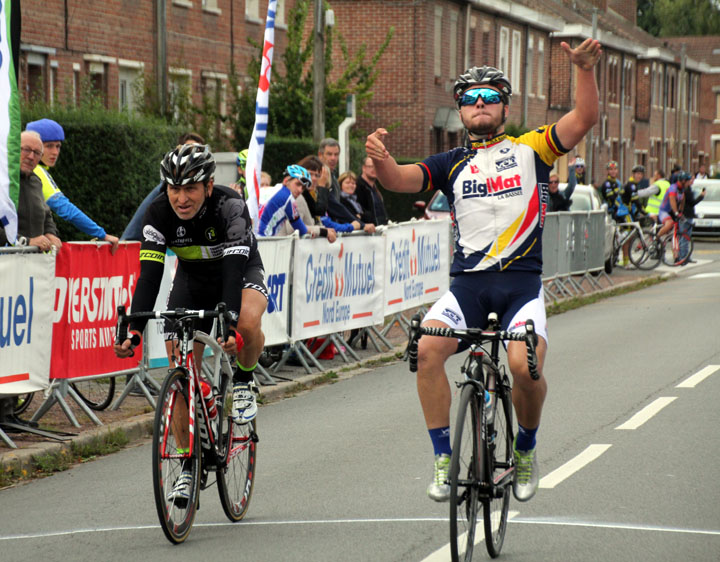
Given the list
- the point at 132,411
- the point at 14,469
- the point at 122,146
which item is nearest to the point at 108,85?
the point at 122,146

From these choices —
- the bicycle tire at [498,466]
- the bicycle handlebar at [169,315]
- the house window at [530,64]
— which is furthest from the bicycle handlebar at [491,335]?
the house window at [530,64]

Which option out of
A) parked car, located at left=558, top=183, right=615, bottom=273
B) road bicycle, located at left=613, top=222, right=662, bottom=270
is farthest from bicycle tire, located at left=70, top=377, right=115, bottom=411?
road bicycle, located at left=613, top=222, right=662, bottom=270

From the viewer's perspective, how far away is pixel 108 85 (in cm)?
2794

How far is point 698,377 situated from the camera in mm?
12414

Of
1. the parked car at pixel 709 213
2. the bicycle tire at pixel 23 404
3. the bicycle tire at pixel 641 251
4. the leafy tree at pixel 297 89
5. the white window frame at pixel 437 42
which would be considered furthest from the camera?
the white window frame at pixel 437 42

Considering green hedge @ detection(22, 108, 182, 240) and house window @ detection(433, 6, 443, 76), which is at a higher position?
house window @ detection(433, 6, 443, 76)

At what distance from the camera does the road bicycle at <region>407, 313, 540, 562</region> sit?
18.3 feet

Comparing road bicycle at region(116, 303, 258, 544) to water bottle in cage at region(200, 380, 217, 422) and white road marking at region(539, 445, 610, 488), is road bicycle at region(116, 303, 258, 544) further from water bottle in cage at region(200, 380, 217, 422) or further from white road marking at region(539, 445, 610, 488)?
white road marking at region(539, 445, 610, 488)

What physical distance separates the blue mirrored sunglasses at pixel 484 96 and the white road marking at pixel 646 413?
168 inches

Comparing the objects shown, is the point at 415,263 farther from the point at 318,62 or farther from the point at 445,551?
the point at 445,551

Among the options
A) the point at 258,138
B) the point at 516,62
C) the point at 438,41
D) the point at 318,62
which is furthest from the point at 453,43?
the point at 258,138

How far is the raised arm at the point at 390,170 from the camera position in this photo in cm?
607

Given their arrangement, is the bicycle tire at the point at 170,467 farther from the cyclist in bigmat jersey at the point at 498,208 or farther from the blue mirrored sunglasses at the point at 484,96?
the blue mirrored sunglasses at the point at 484,96

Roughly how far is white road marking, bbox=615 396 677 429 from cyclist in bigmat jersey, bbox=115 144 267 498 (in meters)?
3.74
